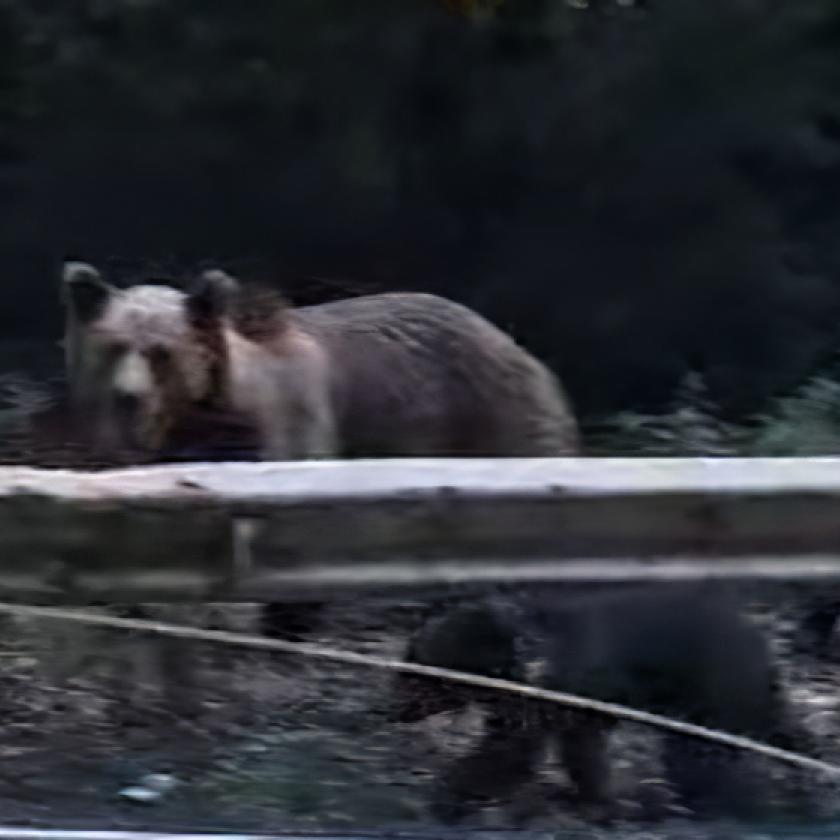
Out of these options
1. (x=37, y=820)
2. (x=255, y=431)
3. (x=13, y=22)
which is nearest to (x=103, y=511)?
(x=37, y=820)

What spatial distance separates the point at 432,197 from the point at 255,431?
112 cm

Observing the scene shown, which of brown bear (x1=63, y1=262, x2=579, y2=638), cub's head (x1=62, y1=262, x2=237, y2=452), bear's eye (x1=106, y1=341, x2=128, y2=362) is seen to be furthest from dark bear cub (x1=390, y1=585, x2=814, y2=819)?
bear's eye (x1=106, y1=341, x2=128, y2=362)

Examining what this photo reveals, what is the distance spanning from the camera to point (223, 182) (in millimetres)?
5586

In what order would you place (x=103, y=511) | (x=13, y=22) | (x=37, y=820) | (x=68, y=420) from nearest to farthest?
(x=103, y=511), (x=37, y=820), (x=68, y=420), (x=13, y=22)

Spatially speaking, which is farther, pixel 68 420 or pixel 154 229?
pixel 154 229

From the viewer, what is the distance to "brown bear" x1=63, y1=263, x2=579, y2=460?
16.7ft

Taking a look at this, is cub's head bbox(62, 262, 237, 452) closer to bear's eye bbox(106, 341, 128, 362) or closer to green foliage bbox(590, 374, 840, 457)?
bear's eye bbox(106, 341, 128, 362)

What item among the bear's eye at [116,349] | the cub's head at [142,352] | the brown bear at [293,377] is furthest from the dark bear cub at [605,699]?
the bear's eye at [116,349]

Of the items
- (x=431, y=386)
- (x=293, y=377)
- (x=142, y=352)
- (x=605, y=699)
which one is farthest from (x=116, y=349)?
(x=605, y=699)

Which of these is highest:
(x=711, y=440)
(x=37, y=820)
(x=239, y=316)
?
(x=239, y=316)

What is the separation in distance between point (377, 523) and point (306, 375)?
2361 millimetres

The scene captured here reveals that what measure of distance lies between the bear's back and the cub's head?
0.42 metres

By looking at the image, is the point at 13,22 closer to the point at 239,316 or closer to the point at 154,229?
the point at 154,229

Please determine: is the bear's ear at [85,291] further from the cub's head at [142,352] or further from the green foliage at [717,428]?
the green foliage at [717,428]
